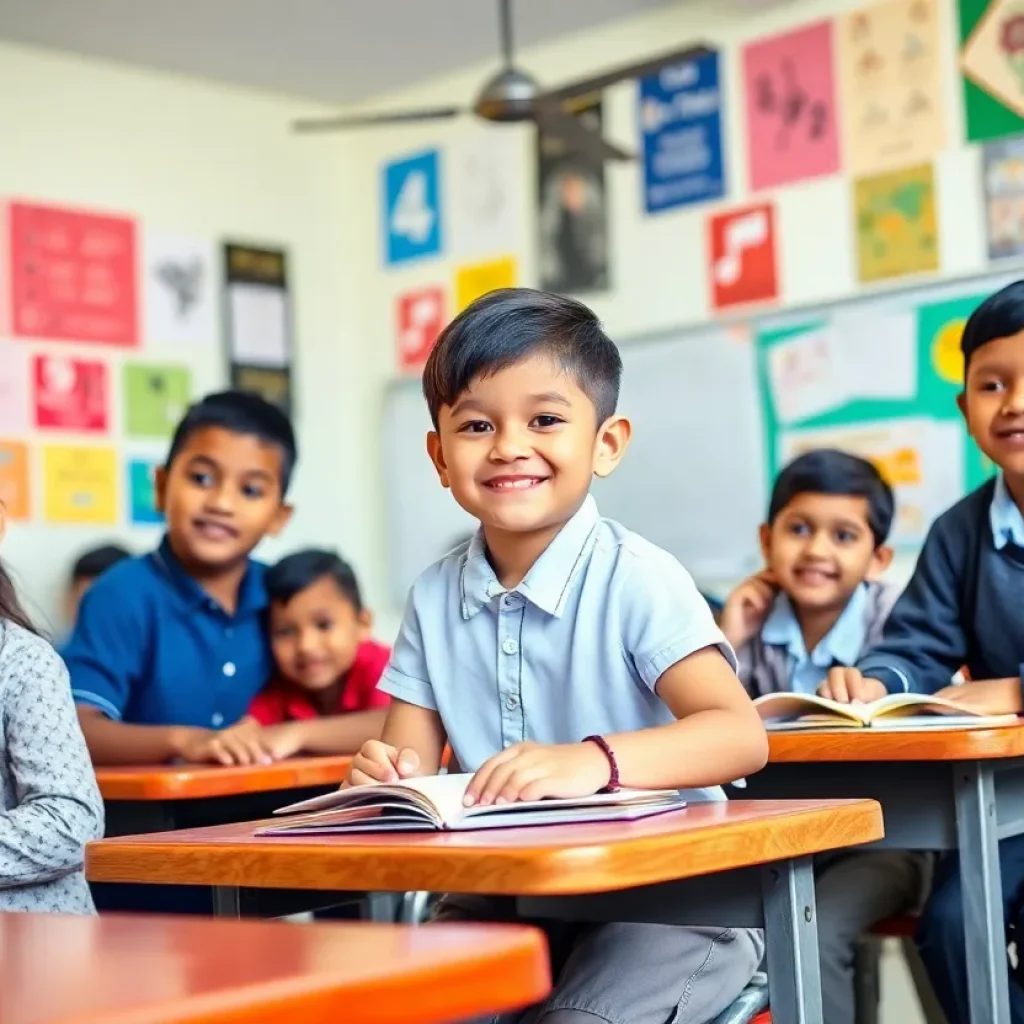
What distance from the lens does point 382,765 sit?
55.8 inches

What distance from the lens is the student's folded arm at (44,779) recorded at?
5.19 ft

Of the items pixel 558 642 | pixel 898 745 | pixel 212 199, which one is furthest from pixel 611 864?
pixel 212 199

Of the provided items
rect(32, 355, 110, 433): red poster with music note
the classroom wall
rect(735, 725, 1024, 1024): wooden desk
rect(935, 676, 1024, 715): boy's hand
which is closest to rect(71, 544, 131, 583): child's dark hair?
the classroom wall

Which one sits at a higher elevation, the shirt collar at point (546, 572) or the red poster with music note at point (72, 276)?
the red poster with music note at point (72, 276)

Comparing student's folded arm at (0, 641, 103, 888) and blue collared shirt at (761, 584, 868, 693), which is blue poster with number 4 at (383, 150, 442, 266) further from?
student's folded arm at (0, 641, 103, 888)

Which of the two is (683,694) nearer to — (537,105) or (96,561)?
(537,105)

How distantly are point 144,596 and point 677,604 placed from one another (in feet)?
4.48

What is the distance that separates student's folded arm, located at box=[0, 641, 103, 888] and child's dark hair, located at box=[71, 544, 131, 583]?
3.35 meters

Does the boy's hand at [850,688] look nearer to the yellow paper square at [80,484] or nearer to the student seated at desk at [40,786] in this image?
the student seated at desk at [40,786]

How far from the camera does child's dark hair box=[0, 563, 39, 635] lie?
182 centimetres

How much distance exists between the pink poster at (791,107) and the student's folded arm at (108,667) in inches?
109

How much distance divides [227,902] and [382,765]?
261 millimetres

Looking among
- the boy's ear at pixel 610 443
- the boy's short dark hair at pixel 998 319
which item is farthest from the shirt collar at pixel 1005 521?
the boy's ear at pixel 610 443

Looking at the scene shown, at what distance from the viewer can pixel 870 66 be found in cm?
455
